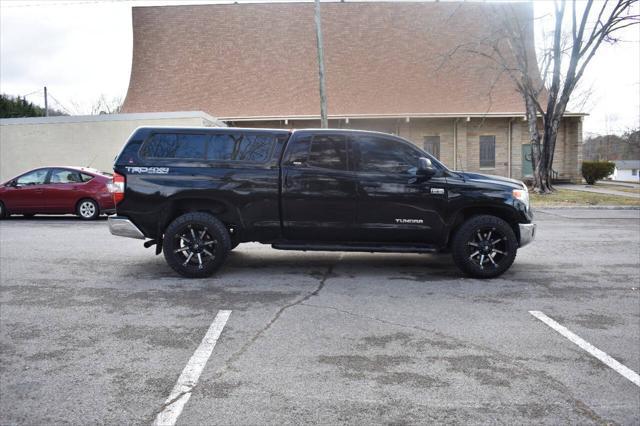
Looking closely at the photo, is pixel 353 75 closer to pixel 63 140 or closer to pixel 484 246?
pixel 63 140

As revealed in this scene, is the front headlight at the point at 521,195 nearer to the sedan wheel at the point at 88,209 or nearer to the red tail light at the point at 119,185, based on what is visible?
the red tail light at the point at 119,185

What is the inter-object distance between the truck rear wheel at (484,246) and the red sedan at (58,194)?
36.0ft

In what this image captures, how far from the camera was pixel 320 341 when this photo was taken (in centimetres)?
506

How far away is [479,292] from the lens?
22.8 ft

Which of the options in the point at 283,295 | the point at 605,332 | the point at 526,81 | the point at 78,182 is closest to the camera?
the point at 605,332

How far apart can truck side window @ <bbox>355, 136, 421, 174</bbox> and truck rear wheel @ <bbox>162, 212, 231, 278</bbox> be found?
2.11 m

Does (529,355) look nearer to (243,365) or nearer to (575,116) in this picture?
(243,365)

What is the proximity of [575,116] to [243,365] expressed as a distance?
30.3 m

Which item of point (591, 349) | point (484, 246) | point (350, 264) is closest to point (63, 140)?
point (350, 264)

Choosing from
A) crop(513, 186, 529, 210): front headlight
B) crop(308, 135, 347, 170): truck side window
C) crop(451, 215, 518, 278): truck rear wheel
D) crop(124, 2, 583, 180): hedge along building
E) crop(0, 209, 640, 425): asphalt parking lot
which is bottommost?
crop(0, 209, 640, 425): asphalt parking lot

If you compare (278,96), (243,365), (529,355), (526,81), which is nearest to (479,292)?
(529,355)

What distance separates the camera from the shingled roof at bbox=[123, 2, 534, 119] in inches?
1160

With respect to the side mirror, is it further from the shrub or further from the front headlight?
the shrub

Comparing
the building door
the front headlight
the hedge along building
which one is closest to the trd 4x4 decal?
the front headlight
